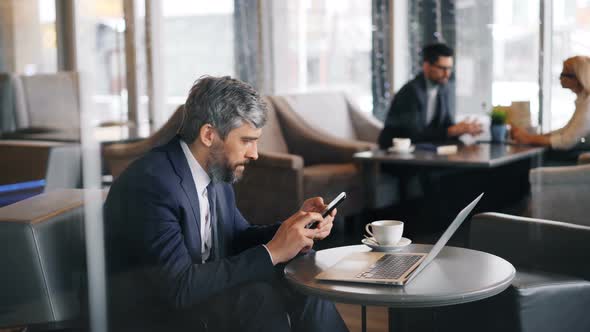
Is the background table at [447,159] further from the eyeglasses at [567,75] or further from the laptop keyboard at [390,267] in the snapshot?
the laptop keyboard at [390,267]

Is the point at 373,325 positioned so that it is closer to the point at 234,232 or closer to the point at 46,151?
the point at 234,232

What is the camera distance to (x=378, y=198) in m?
3.68

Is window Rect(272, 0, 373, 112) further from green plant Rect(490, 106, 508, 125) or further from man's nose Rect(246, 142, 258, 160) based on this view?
man's nose Rect(246, 142, 258, 160)

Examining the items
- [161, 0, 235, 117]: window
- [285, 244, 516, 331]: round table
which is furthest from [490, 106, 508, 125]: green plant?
[285, 244, 516, 331]: round table

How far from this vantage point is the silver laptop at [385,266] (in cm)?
155

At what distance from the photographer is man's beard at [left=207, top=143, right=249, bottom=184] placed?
1778 millimetres

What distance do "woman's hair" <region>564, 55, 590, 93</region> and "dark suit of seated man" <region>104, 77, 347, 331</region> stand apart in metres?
1.43

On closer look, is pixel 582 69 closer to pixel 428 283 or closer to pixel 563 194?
pixel 563 194

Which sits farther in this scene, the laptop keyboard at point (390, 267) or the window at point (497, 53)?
the window at point (497, 53)

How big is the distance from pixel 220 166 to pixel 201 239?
18 centimetres

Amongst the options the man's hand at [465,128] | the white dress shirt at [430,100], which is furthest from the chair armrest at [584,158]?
the white dress shirt at [430,100]

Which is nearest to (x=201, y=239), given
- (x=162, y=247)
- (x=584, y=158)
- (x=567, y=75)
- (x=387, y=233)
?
(x=162, y=247)

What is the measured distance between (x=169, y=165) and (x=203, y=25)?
0.71 m

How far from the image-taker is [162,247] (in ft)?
5.23
